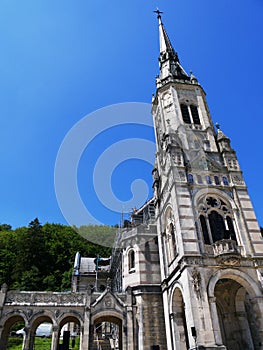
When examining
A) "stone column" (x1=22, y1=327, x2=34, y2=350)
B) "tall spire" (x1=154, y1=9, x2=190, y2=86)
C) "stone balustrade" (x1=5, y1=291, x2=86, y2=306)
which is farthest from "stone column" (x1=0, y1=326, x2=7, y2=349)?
"tall spire" (x1=154, y1=9, x2=190, y2=86)

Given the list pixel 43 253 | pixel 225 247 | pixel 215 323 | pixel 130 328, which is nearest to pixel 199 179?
pixel 225 247

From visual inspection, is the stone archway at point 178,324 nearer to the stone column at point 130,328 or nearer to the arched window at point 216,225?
the stone column at point 130,328

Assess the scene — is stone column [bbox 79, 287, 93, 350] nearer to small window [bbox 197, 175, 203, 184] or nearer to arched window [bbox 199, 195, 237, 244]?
arched window [bbox 199, 195, 237, 244]

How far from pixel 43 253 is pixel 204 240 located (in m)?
56.7

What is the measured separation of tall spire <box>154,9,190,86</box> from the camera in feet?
131

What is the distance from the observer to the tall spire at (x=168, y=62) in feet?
131

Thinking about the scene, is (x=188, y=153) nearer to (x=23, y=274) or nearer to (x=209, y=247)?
(x=209, y=247)

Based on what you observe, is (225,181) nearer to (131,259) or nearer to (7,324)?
(131,259)

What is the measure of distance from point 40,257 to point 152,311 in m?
50.0

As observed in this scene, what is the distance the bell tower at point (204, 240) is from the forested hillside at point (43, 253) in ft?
132

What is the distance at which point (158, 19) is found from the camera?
5003 cm

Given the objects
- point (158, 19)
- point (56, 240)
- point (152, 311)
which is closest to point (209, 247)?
point (152, 311)

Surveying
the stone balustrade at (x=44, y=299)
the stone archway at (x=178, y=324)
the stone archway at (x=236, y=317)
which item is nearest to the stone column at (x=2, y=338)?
the stone balustrade at (x=44, y=299)

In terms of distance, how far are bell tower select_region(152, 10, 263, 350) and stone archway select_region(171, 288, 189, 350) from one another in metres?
0.07
